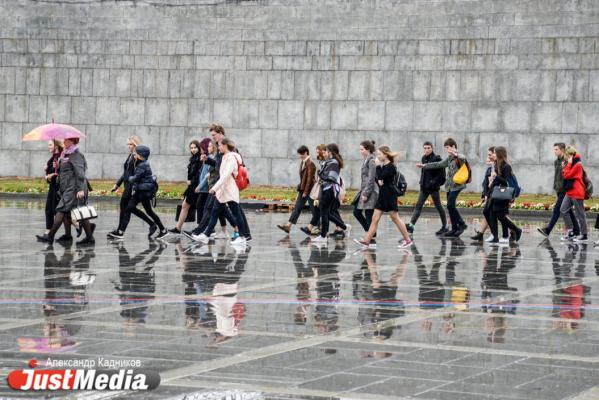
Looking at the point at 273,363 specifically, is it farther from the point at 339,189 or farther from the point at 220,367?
the point at 339,189

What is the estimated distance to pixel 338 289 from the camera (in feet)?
43.6

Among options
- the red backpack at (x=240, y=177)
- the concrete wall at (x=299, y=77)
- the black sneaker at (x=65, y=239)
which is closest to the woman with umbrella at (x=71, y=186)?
the black sneaker at (x=65, y=239)

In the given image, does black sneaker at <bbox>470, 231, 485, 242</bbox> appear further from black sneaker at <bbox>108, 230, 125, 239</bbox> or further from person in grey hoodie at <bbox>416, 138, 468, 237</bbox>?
black sneaker at <bbox>108, 230, 125, 239</bbox>

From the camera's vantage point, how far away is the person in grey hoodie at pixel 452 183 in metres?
21.4

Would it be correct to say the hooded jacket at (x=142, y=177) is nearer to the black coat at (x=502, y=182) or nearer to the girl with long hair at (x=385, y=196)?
the girl with long hair at (x=385, y=196)

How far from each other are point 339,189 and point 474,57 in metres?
11.2

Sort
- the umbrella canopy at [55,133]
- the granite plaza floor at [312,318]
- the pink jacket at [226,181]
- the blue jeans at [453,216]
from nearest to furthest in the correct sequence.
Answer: the granite plaza floor at [312,318], the umbrella canopy at [55,133], the pink jacket at [226,181], the blue jeans at [453,216]

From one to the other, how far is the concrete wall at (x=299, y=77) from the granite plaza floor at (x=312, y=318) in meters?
12.4

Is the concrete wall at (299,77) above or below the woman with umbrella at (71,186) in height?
above

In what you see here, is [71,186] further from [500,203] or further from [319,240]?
[500,203]

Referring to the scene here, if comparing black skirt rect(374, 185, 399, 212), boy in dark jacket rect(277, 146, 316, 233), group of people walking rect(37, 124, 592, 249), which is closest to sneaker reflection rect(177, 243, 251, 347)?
group of people walking rect(37, 124, 592, 249)

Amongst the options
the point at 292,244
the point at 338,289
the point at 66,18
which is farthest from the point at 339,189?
the point at 66,18

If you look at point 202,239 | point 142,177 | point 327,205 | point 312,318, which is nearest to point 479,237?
point 327,205

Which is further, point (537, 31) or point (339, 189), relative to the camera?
point (537, 31)
